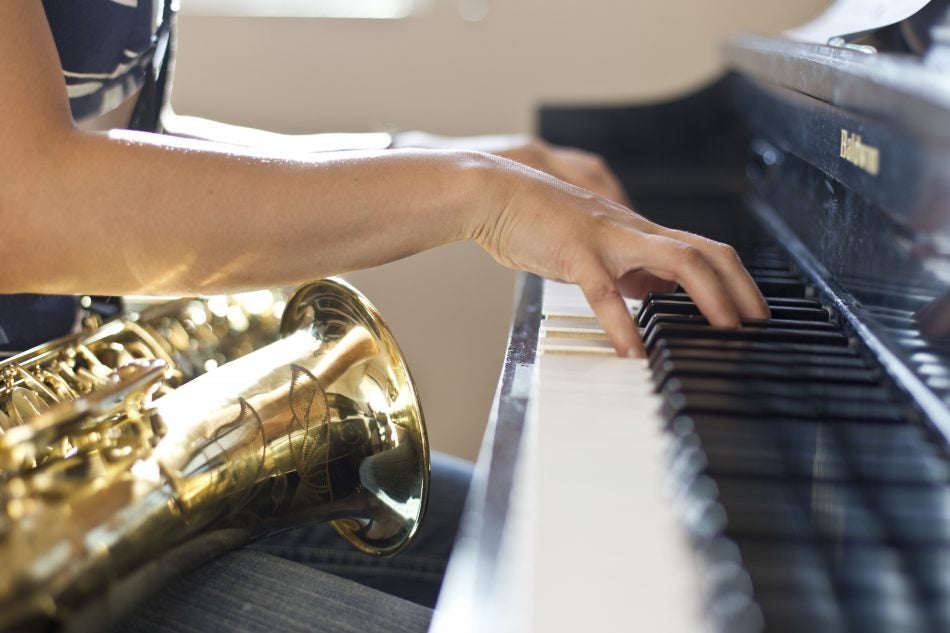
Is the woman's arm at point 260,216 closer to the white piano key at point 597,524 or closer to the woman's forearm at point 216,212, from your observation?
the woman's forearm at point 216,212

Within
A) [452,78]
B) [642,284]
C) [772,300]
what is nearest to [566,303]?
[642,284]

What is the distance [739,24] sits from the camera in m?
2.47

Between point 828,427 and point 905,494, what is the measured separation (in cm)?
10

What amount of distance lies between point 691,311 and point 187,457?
0.46 meters

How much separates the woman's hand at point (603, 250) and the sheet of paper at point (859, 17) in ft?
1.17

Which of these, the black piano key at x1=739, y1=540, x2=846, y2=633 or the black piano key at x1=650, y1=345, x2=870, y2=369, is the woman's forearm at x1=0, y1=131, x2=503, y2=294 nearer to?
the black piano key at x1=650, y1=345, x2=870, y2=369

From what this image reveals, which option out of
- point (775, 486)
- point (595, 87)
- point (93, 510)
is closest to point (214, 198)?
point (93, 510)

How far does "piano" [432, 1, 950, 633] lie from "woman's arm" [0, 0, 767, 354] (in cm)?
7

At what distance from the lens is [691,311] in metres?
0.86

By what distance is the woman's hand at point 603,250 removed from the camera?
2.63ft

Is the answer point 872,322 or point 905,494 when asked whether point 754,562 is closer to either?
point 905,494

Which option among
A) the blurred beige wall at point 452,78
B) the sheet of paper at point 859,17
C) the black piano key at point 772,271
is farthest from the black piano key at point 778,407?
the blurred beige wall at point 452,78

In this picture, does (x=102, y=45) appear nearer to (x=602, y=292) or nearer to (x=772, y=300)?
(x=602, y=292)

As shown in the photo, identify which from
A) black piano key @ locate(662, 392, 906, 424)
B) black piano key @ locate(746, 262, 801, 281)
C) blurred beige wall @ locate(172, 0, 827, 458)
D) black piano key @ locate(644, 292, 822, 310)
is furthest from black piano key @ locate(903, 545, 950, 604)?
blurred beige wall @ locate(172, 0, 827, 458)
